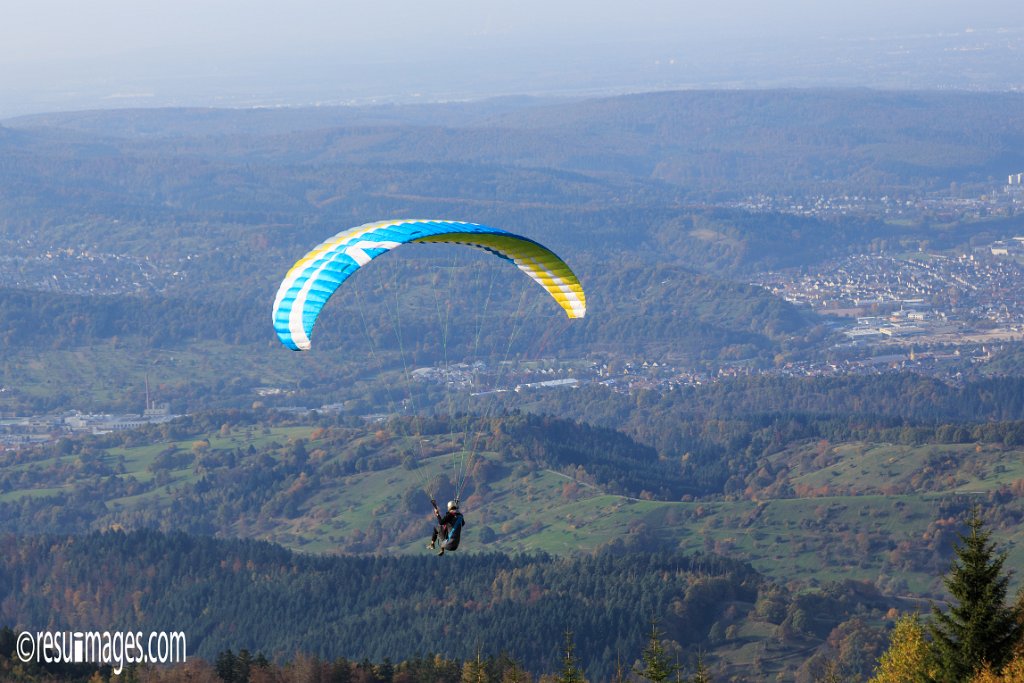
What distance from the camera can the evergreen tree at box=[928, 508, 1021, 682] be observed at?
48.3m

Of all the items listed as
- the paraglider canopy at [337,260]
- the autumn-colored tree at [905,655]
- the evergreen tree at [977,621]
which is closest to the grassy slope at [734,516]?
the autumn-colored tree at [905,655]

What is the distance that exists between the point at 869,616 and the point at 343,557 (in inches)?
1797

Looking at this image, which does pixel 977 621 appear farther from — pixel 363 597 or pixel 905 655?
pixel 363 597

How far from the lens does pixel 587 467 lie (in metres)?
192

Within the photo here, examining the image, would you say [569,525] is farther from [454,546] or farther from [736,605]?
[454,546]

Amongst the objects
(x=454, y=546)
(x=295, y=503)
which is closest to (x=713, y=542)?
(x=295, y=503)

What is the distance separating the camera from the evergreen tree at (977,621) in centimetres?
4834

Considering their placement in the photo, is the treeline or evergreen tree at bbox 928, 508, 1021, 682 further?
the treeline

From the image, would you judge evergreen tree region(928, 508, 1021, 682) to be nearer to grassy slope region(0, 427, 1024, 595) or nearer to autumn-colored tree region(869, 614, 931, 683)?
autumn-colored tree region(869, 614, 931, 683)

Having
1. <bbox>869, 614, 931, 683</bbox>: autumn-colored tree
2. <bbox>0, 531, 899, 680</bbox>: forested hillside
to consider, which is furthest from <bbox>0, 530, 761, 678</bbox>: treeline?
<bbox>869, 614, 931, 683</bbox>: autumn-colored tree

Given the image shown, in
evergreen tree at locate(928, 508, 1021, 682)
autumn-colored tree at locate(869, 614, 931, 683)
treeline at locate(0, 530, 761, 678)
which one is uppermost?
evergreen tree at locate(928, 508, 1021, 682)

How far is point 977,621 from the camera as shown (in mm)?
48406

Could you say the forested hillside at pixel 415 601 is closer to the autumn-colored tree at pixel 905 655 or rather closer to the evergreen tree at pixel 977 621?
the autumn-colored tree at pixel 905 655

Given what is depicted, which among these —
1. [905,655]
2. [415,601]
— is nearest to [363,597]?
[415,601]
